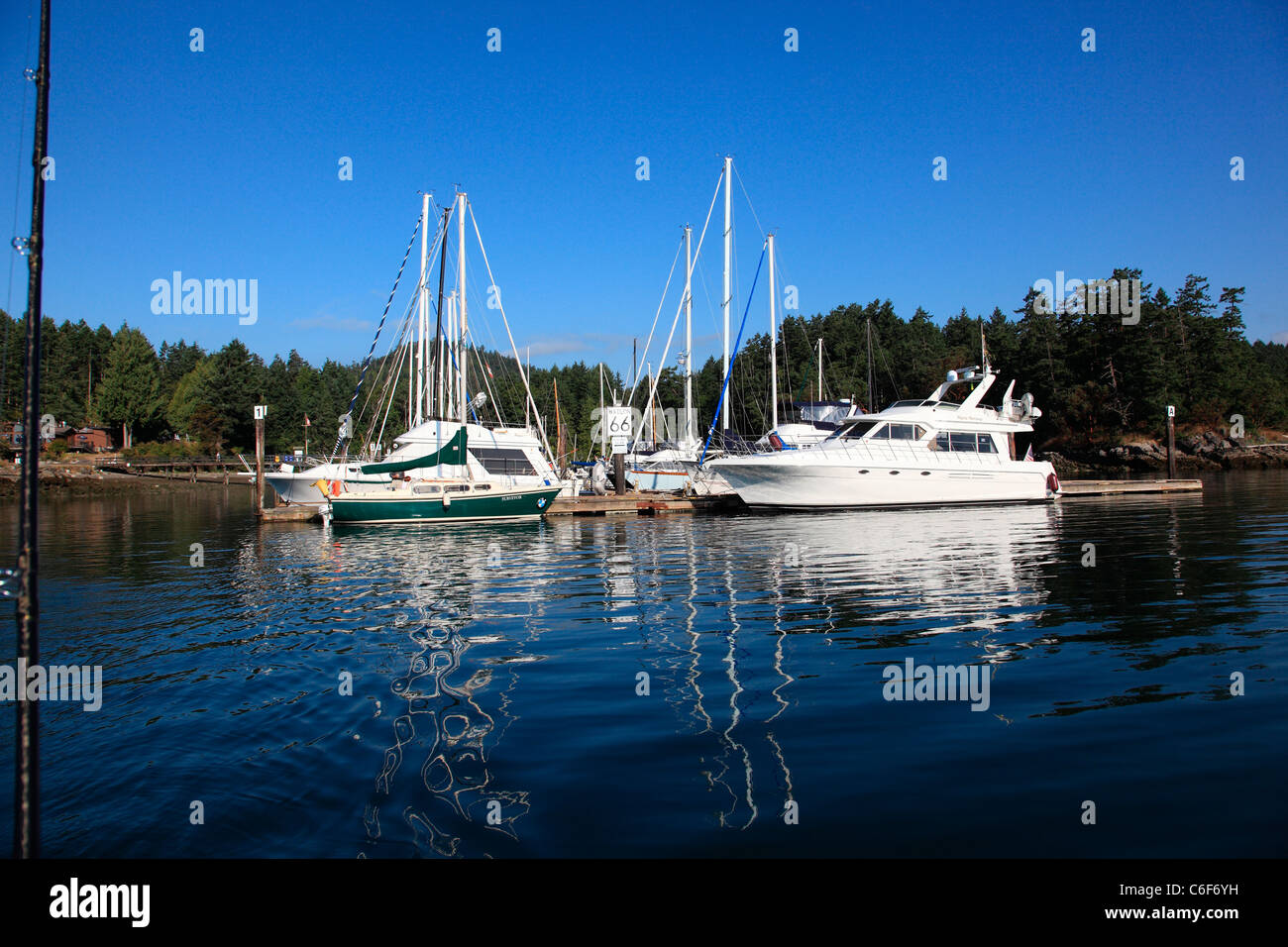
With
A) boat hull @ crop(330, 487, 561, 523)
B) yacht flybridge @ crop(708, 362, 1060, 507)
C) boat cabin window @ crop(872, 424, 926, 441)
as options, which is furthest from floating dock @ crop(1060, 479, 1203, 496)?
boat hull @ crop(330, 487, 561, 523)

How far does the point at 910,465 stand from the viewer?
3147 cm

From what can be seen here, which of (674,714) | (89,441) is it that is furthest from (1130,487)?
(89,441)

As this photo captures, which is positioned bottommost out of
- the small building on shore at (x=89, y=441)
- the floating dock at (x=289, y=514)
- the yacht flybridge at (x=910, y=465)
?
the floating dock at (x=289, y=514)

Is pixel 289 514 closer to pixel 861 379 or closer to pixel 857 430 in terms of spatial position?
pixel 857 430

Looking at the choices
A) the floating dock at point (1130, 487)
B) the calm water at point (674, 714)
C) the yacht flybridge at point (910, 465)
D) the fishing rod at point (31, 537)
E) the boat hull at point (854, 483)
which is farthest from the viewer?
the floating dock at point (1130, 487)

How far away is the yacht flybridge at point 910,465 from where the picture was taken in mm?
30828

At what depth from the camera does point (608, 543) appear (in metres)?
22.3

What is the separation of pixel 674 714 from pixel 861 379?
103101 millimetres

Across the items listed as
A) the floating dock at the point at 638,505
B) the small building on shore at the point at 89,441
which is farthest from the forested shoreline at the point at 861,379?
the floating dock at the point at 638,505

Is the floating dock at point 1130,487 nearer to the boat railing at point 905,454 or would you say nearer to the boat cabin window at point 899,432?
the boat railing at point 905,454

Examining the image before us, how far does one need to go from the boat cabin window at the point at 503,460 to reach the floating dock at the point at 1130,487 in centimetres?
2562

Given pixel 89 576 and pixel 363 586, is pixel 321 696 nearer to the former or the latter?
pixel 363 586

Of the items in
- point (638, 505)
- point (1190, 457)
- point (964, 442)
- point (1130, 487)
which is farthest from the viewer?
point (1190, 457)
